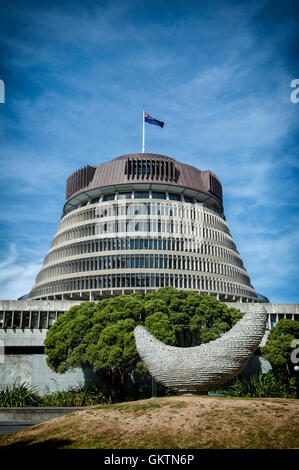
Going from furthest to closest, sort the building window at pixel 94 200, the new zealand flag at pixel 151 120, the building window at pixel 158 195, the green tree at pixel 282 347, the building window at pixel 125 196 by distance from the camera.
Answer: the building window at pixel 94 200 → the building window at pixel 158 195 → the building window at pixel 125 196 → the new zealand flag at pixel 151 120 → the green tree at pixel 282 347

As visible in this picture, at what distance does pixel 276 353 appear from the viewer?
4512 cm

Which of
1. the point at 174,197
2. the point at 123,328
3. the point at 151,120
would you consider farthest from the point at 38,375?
the point at 151,120

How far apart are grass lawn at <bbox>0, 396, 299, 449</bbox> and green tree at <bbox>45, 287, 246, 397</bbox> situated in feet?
54.1

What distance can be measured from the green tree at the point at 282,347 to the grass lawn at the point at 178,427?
25.0 meters

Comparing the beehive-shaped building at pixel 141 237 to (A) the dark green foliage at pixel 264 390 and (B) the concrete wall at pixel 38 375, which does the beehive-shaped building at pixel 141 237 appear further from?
(A) the dark green foliage at pixel 264 390

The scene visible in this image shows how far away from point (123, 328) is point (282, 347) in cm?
1843

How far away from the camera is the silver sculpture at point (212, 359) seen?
906 inches

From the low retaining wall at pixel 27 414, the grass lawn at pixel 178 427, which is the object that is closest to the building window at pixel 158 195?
the low retaining wall at pixel 27 414

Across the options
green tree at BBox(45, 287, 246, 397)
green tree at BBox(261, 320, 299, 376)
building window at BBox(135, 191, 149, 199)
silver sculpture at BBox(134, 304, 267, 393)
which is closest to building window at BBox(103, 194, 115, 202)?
building window at BBox(135, 191, 149, 199)

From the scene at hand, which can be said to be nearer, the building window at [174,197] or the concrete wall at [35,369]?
the concrete wall at [35,369]

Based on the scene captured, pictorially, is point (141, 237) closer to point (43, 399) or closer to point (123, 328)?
point (123, 328)

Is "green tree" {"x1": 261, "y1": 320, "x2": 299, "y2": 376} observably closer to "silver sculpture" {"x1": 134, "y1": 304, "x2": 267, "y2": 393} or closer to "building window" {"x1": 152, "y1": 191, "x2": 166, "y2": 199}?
"silver sculpture" {"x1": 134, "y1": 304, "x2": 267, "y2": 393}

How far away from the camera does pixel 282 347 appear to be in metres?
44.9
